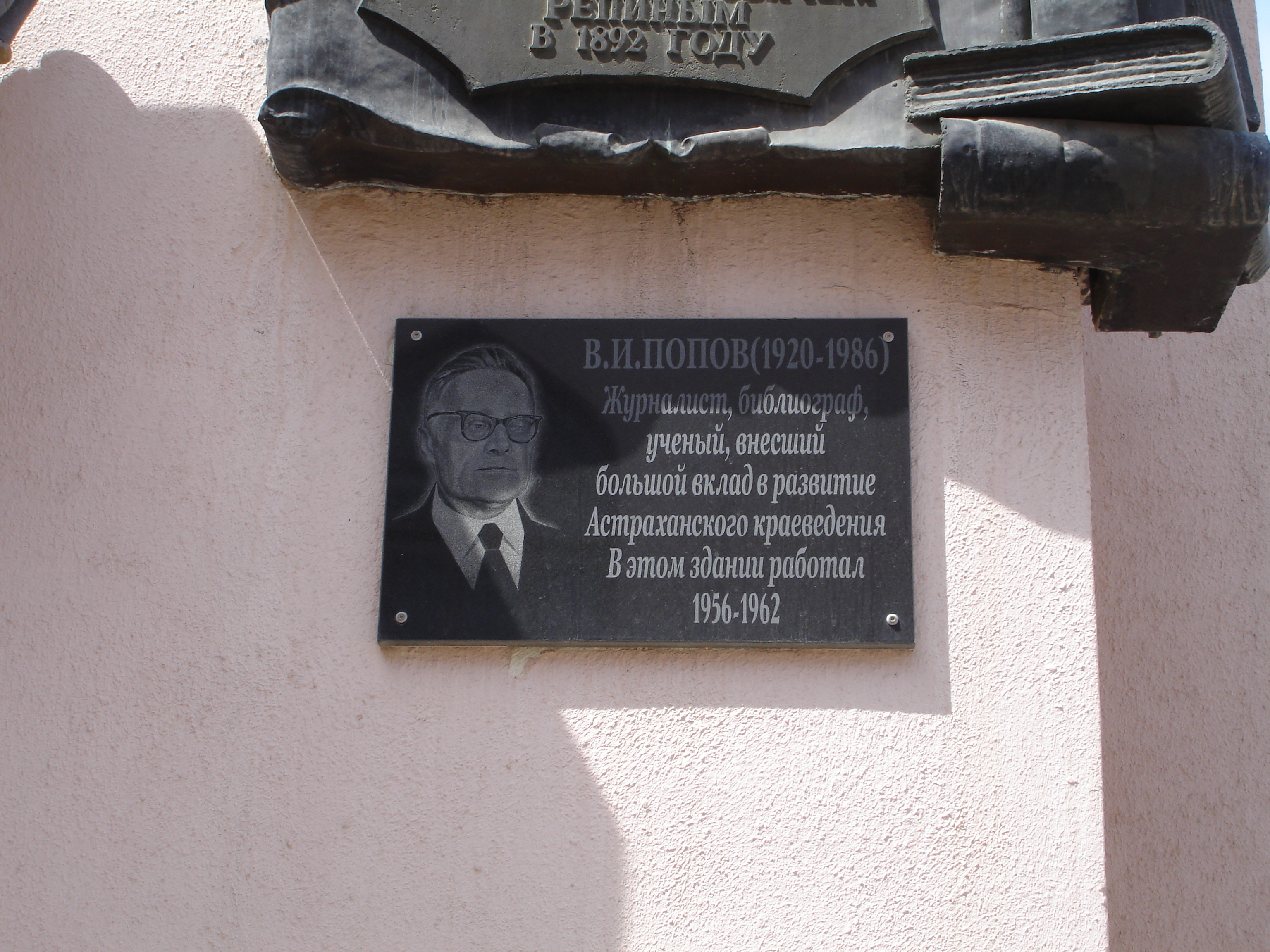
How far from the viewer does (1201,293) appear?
10.3ft

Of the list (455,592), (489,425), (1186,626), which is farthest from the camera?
(1186,626)

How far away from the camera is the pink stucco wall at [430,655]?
2.85m

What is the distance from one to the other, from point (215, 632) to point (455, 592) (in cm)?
64

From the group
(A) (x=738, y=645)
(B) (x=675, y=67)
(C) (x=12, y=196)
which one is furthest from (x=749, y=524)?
(C) (x=12, y=196)

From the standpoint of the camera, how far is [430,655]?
9.91 feet

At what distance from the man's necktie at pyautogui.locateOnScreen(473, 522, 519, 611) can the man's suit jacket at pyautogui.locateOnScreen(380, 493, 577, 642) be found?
1 cm

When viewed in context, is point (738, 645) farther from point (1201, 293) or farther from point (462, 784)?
point (1201, 293)

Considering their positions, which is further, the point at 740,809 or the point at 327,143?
the point at 327,143

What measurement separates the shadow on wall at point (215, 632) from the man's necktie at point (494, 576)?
0.15 metres

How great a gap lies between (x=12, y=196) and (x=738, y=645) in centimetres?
246

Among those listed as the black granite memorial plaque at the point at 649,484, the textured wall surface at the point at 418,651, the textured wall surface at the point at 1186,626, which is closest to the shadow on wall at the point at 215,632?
the textured wall surface at the point at 418,651

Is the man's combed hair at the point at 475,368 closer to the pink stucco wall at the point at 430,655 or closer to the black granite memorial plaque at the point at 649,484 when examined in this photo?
the black granite memorial plaque at the point at 649,484


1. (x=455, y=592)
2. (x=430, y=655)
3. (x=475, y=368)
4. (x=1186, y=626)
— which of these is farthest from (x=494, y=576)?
(x=1186, y=626)

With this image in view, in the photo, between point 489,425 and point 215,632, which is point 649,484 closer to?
point 489,425
